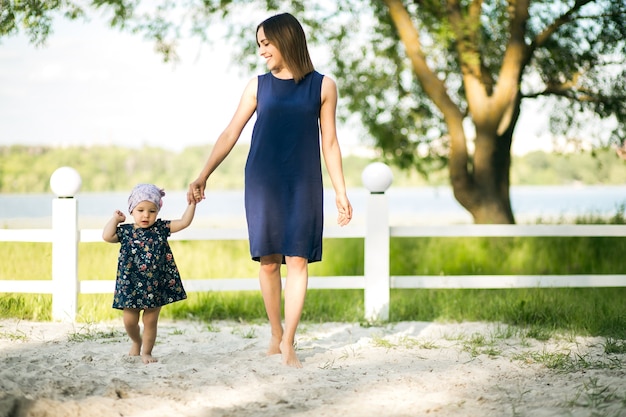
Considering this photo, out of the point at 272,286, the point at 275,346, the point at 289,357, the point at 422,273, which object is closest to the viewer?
the point at 289,357

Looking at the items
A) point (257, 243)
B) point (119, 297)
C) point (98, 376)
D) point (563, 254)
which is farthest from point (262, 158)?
point (563, 254)

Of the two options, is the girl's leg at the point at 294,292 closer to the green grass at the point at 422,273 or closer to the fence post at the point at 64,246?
the green grass at the point at 422,273

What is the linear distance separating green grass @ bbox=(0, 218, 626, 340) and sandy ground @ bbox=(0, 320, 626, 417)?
60 cm

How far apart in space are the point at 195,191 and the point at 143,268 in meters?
0.54

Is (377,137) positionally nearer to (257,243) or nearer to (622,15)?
(622,15)

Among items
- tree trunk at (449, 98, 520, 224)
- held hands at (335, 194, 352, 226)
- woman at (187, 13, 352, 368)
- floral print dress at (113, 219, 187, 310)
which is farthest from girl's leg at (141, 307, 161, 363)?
tree trunk at (449, 98, 520, 224)

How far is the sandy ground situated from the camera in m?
3.65

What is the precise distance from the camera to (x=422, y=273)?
9.65 metres

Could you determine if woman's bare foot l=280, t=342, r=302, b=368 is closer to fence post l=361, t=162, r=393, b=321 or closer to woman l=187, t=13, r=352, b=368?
woman l=187, t=13, r=352, b=368

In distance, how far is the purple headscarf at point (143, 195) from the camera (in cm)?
462

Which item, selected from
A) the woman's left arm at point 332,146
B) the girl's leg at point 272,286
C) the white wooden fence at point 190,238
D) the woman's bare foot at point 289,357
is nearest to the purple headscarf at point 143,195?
the girl's leg at point 272,286

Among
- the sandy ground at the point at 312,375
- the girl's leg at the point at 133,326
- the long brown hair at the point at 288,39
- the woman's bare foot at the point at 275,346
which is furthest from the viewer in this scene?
the woman's bare foot at the point at 275,346

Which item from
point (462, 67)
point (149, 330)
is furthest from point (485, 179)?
point (149, 330)

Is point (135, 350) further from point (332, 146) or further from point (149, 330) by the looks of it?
point (332, 146)
